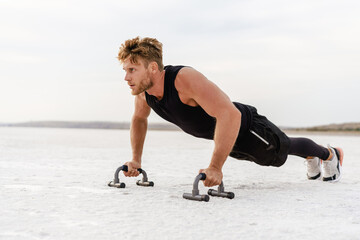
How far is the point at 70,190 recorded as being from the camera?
287cm

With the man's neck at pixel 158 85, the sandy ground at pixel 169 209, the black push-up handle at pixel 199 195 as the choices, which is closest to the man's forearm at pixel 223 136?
the black push-up handle at pixel 199 195

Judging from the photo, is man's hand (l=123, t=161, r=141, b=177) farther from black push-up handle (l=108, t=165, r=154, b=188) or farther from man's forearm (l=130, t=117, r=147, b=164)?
man's forearm (l=130, t=117, r=147, b=164)

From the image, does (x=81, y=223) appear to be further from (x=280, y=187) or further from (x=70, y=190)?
(x=280, y=187)

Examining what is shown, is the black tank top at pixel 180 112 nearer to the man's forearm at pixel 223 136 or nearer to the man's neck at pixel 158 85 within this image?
the man's neck at pixel 158 85

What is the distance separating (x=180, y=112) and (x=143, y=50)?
508mm

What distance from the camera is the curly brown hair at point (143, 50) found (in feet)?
8.73

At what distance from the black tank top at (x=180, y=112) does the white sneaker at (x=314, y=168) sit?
3.34 ft

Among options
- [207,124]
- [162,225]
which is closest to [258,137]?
[207,124]

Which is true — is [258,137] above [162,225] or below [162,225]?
above

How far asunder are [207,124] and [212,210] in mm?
844

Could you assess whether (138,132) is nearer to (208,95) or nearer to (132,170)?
(132,170)

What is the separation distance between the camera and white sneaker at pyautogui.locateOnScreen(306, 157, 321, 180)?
3654mm

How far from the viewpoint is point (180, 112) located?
278cm

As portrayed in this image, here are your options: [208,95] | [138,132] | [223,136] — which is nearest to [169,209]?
[223,136]
